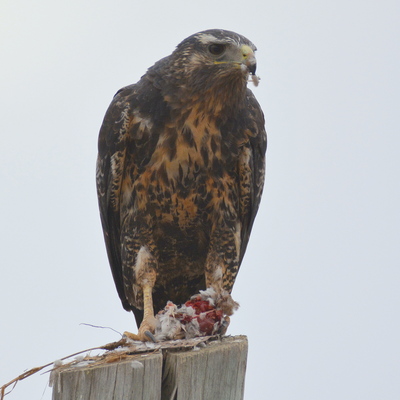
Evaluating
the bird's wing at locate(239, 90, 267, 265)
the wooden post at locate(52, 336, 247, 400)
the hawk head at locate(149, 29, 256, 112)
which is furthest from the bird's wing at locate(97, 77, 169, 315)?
the wooden post at locate(52, 336, 247, 400)

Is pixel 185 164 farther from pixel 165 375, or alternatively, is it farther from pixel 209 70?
pixel 165 375

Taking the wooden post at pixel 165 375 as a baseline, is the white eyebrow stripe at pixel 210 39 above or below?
above

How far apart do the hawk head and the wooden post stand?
7.57 ft

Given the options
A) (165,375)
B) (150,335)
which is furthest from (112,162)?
(165,375)

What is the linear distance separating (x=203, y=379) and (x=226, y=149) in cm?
260

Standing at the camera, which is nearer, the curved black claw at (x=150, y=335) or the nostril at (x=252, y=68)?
the curved black claw at (x=150, y=335)

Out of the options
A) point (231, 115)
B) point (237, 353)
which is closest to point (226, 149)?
point (231, 115)

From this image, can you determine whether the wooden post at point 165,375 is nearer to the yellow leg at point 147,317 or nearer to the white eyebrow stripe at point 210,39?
the yellow leg at point 147,317

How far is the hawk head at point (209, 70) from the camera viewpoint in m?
5.64

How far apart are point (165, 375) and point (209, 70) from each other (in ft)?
9.03

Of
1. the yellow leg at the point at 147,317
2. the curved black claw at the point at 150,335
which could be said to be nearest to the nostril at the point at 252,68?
the yellow leg at the point at 147,317

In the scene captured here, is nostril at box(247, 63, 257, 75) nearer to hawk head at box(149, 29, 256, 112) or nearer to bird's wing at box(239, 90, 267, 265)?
hawk head at box(149, 29, 256, 112)

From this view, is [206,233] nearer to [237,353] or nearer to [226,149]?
[226,149]

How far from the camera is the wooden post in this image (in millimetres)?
3551
